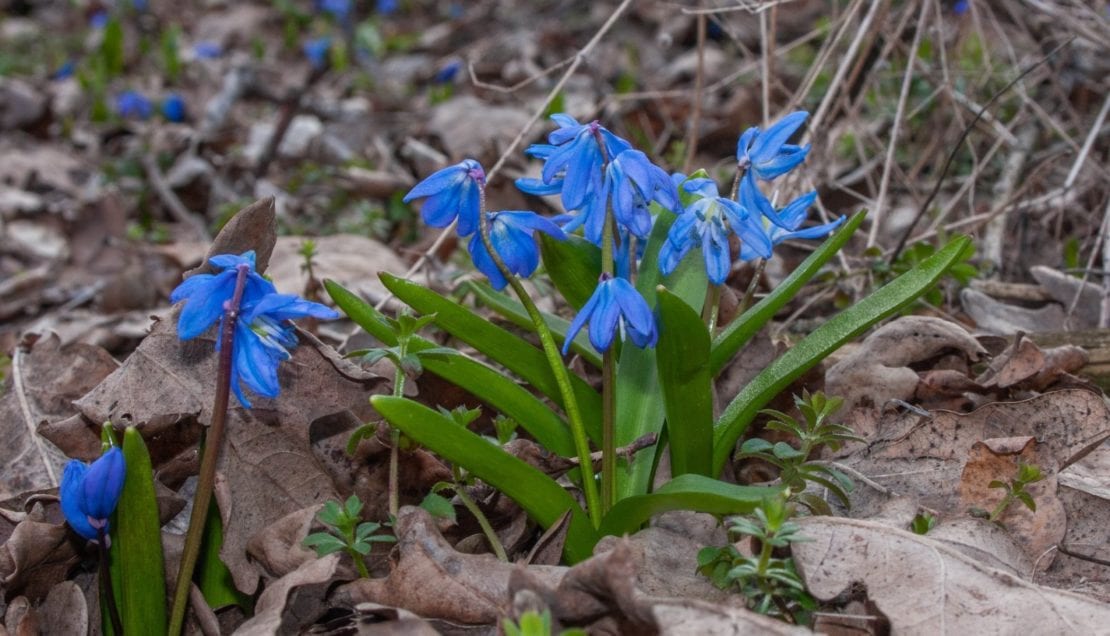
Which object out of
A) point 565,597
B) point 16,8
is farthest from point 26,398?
point 16,8

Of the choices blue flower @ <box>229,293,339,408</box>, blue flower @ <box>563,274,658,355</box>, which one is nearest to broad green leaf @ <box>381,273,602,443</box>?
blue flower @ <box>229,293,339,408</box>

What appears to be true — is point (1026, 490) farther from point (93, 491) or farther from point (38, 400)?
point (38, 400)

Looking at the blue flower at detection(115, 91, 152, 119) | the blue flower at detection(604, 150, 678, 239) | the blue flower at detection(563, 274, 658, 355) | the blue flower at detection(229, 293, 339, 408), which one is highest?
the blue flower at detection(604, 150, 678, 239)

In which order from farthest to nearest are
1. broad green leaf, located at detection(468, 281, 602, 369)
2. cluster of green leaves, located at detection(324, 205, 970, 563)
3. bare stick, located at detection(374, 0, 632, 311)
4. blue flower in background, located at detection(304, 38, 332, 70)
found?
blue flower in background, located at detection(304, 38, 332, 70) < bare stick, located at detection(374, 0, 632, 311) < broad green leaf, located at detection(468, 281, 602, 369) < cluster of green leaves, located at detection(324, 205, 970, 563)

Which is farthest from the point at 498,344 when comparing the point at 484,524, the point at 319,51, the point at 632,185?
the point at 319,51

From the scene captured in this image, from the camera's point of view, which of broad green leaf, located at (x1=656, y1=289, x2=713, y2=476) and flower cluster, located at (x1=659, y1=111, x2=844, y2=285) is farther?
flower cluster, located at (x1=659, y1=111, x2=844, y2=285)

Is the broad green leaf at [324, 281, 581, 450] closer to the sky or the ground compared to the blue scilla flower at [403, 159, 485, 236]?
closer to the ground

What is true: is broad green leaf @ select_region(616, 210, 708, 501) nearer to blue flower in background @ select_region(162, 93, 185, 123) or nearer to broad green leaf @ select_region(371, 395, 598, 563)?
broad green leaf @ select_region(371, 395, 598, 563)

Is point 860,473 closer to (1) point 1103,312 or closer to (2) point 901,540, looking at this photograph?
(2) point 901,540
